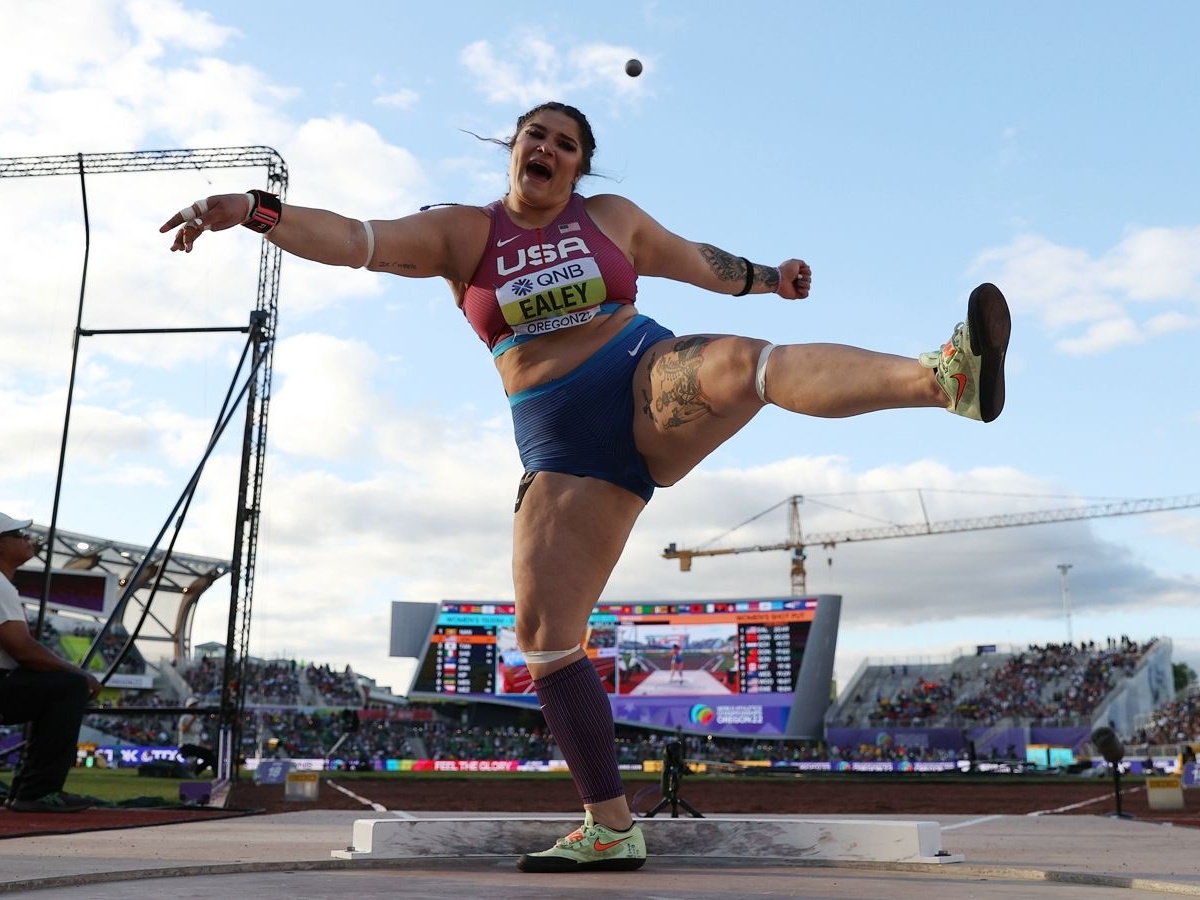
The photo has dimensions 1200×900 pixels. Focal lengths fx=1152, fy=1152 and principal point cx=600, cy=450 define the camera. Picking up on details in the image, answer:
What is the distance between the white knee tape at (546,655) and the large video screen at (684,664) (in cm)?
3724

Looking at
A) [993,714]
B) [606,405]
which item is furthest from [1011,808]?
[993,714]

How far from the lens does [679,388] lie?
324cm

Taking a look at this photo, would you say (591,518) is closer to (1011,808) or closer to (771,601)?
(1011,808)

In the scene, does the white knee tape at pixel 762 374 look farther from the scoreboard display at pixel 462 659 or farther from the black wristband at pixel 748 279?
the scoreboard display at pixel 462 659

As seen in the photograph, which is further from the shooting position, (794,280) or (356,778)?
(356,778)

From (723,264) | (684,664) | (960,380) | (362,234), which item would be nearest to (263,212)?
(362,234)

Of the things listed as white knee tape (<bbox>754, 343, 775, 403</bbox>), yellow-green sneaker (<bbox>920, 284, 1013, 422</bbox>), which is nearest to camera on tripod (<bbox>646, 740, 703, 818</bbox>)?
white knee tape (<bbox>754, 343, 775, 403</bbox>)

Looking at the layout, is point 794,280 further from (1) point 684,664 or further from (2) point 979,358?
(1) point 684,664

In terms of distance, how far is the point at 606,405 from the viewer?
348 centimetres

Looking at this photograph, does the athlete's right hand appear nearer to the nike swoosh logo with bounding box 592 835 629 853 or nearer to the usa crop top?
the usa crop top

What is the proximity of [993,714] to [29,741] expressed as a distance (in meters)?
41.1

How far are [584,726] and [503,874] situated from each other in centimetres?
53

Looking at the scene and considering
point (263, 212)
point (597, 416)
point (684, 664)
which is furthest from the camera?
point (684, 664)

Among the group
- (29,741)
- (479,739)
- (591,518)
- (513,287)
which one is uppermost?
(513,287)
